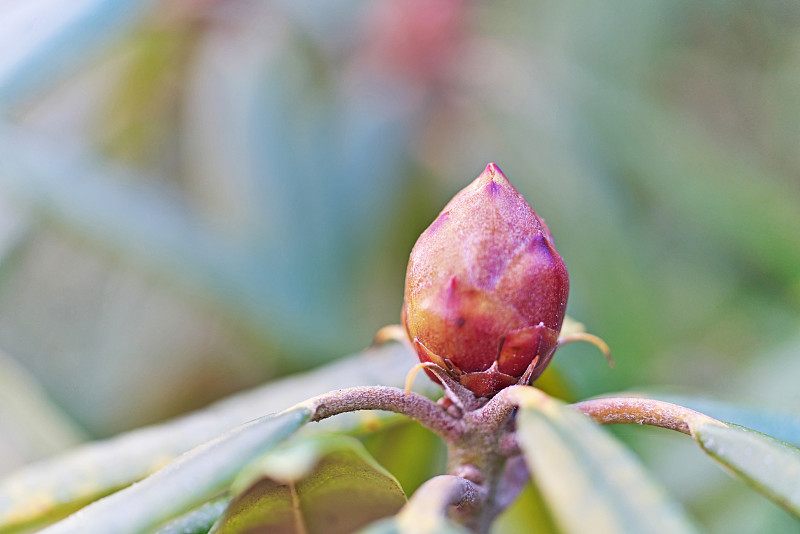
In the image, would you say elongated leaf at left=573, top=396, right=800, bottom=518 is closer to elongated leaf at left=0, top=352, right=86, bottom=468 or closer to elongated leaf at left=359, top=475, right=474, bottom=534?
elongated leaf at left=359, top=475, right=474, bottom=534

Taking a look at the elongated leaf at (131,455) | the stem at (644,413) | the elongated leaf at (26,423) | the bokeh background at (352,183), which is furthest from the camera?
the bokeh background at (352,183)

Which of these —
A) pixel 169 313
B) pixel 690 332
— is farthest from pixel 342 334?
pixel 690 332

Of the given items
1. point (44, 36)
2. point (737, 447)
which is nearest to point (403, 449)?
point (737, 447)

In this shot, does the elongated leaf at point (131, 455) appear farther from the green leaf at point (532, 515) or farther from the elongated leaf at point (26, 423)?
the elongated leaf at point (26, 423)

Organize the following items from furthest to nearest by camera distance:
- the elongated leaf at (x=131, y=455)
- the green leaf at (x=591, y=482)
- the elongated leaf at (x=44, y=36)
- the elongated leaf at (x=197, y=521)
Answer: the elongated leaf at (x=44, y=36) < the elongated leaf at (x=131, y=455) < the elongated leaf at (x=197, y=521) < the green leaf at (x=591, y=482)

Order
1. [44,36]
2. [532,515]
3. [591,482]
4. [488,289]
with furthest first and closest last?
[44,36], [532,515], [488,289], [591,482]

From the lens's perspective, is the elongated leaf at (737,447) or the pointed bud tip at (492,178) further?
the pointed bud tip at (492,178)

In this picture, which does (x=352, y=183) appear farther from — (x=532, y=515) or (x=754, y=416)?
(x=754, y=416)

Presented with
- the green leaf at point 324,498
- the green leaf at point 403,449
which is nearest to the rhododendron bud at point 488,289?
the green leaf at point 324,498
